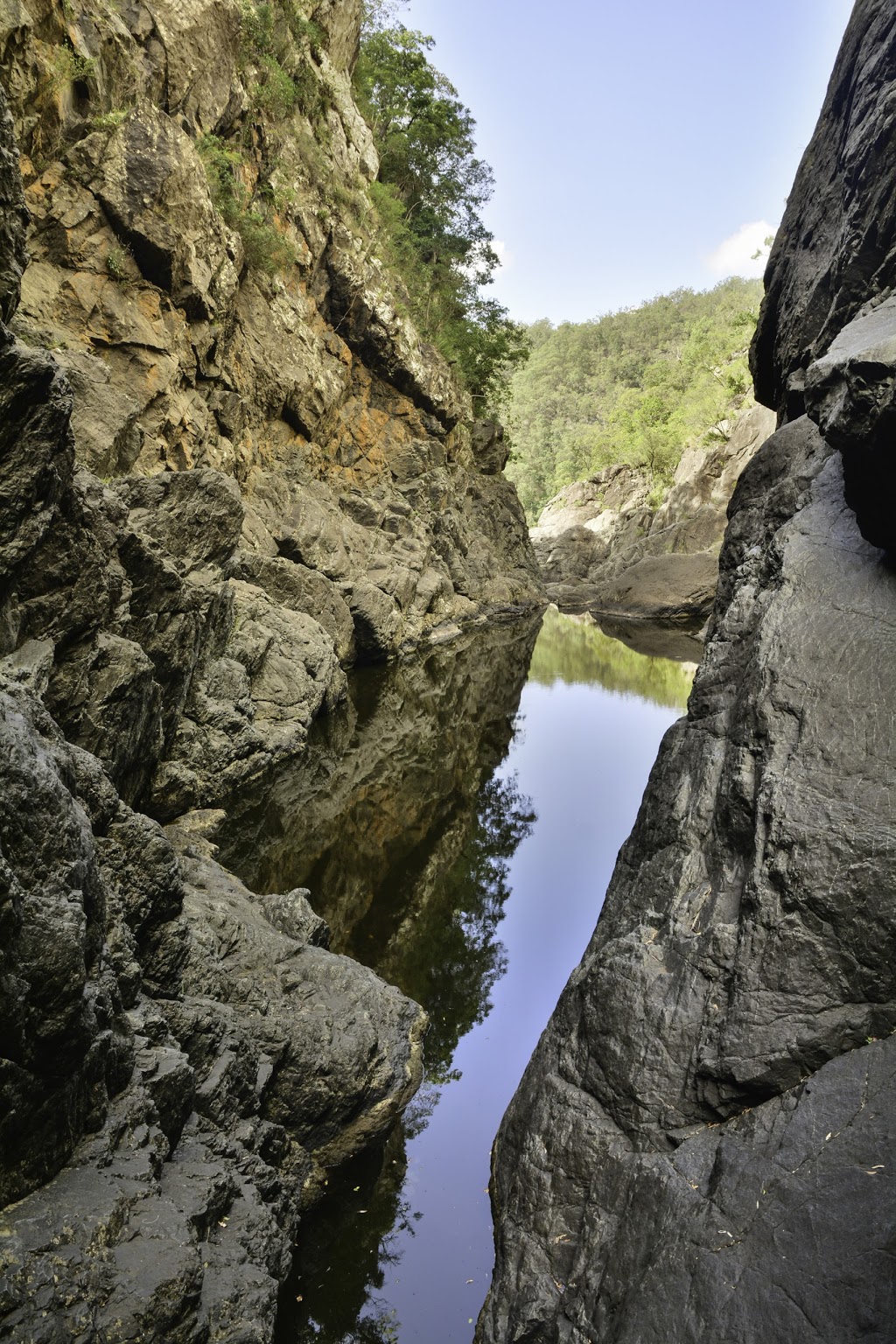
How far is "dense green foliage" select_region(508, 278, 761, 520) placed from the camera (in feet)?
190

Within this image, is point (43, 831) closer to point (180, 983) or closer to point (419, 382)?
point (180, 983)

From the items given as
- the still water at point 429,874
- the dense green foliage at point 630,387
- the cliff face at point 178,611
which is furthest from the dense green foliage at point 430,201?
the still water at point 429,874

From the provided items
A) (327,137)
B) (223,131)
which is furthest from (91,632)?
(327,137)

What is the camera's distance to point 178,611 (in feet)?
35.3

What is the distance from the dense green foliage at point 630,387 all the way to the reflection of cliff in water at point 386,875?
39753 millimetres

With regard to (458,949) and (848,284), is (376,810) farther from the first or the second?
(848,284)

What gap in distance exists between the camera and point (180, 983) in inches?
211

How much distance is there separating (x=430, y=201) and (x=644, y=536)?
24.7 metres

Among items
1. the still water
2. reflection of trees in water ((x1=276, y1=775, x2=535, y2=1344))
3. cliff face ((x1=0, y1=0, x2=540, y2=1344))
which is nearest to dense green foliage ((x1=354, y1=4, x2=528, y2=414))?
cliff face ((x1=0, y1=0, x2=540, y2=1344))

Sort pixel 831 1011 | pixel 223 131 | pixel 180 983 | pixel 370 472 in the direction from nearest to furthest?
pixel 831 1011 < pixel 180 983 < pixel 223 131 < pixel 370 472

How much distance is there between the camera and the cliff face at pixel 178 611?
3.46 meters

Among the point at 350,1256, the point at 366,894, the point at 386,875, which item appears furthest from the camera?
the point at 386,875

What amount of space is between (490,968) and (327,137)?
28218 mm

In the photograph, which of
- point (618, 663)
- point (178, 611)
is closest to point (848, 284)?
point (178, 611)
